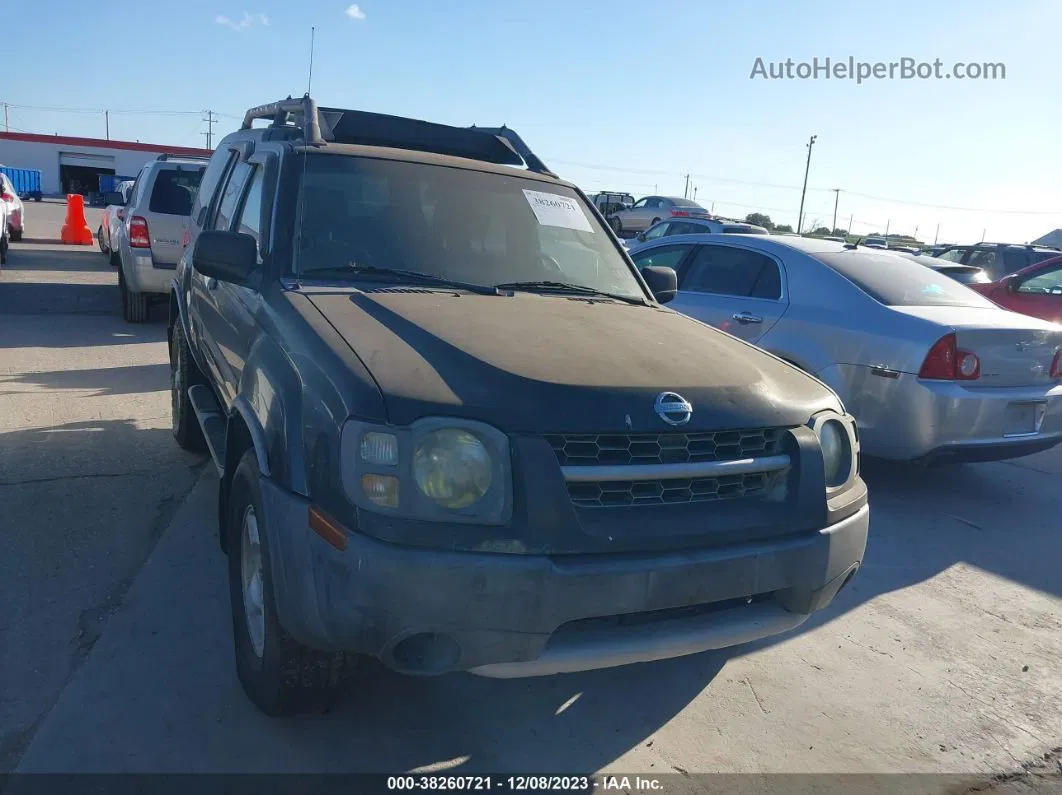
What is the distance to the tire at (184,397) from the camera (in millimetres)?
5363

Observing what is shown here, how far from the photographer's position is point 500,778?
2.75 m

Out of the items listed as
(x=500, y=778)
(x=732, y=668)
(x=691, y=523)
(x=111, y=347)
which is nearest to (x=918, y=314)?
(x=732, y=668)

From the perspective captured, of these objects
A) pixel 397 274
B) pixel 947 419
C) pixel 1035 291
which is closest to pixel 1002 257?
pixel 1035 291

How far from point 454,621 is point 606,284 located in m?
2.24

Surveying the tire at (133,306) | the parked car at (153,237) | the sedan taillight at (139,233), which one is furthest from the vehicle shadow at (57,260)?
the sedan taillight at (139,233)

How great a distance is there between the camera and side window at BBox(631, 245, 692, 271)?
7574mm

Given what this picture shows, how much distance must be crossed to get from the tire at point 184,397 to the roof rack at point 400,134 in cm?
163

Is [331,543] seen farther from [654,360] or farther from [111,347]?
[111,347]

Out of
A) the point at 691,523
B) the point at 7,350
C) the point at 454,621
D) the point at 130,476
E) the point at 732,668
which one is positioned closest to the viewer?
the point at 454,621

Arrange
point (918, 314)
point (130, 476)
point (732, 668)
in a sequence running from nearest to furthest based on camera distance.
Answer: point (732, 668) → point (130, 476) → point (918, 314)

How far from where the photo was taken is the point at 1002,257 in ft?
51.5

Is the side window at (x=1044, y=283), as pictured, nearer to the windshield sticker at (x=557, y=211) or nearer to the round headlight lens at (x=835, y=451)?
the windshield sticker at (x=557, y=211)

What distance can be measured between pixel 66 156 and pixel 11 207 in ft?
163

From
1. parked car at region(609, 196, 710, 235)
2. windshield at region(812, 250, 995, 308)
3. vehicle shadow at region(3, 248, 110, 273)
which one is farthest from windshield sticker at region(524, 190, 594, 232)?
parked car at region(609, 196, 710, 235)
